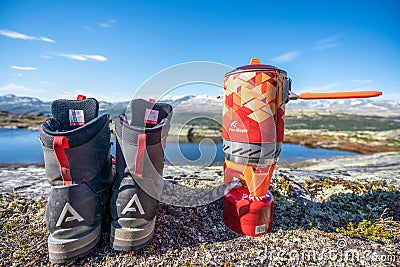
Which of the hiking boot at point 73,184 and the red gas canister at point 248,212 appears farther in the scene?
the red gas canister at point 248,212

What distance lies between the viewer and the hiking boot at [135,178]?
232cm

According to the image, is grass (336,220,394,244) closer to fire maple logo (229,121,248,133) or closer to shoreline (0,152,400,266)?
shoreline (0,152,400,266)

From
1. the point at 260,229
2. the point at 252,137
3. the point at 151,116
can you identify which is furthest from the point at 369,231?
the point at 151,116

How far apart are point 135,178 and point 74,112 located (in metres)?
0.98

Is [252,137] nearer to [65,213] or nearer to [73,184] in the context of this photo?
[73,184]

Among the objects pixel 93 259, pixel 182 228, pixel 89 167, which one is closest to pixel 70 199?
pixel 89 167

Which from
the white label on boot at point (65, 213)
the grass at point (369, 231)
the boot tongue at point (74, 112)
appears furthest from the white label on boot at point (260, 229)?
the boot tongue at point (74, 112)

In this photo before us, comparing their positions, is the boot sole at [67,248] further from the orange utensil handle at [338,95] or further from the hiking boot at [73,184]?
the orange utensil handle at [338,95]

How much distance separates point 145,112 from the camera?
252cm

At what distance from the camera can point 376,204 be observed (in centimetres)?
384

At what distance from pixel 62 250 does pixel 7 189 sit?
2.30m

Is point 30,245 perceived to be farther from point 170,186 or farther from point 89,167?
point 170,186

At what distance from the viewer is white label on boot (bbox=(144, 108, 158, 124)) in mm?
2520

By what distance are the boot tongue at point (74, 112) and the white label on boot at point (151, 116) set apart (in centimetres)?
54
